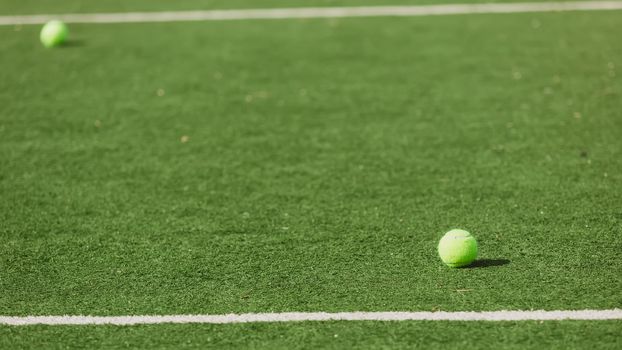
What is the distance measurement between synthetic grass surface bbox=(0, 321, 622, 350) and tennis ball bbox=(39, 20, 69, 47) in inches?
238

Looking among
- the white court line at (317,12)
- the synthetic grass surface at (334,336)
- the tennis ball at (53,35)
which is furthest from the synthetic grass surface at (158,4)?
the synthetic grass surface at (334,336)

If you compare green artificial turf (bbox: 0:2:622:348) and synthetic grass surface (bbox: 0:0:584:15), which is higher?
synthetic grass surface (bbox: 0:0:584:15)

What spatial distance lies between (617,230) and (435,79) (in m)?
3.50

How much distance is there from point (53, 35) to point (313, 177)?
496cm

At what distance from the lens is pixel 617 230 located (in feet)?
16.4

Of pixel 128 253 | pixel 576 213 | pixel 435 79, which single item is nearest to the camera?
pixel 128 253

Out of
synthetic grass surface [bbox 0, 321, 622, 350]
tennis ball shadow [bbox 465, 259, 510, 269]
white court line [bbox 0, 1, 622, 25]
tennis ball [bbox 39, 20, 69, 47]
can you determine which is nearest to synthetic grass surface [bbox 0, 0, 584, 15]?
white court line [bbox 0, 1, 622, 25]

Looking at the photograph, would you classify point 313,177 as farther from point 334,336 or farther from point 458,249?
point 334,336

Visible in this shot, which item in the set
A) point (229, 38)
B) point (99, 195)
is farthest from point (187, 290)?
point (229, 38)

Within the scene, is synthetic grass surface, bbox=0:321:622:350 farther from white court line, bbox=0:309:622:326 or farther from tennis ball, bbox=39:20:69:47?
tennis ball, bbox=39:20:69:47

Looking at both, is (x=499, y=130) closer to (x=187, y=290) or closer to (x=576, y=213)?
(x=576, y=213)

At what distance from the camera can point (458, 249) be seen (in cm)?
456

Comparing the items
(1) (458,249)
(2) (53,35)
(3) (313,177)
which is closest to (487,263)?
(1) (458,249)

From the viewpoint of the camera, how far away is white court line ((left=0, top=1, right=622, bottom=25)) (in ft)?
34.6
